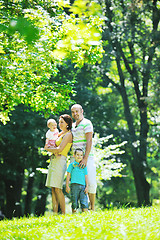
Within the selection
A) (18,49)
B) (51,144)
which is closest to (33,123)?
(18,49)

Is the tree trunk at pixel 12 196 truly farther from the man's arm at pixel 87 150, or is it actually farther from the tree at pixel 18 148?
the man's arm at pixel 87 150

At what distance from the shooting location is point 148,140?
17750 millimetres

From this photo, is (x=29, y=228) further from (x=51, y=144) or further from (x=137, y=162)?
(x=137, y=162)

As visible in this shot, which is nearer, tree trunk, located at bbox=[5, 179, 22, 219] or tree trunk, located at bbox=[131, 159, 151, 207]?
tree trunk, located at bbox=[131, 159, 151, 207]

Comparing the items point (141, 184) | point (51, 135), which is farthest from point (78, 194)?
point (141, 184)

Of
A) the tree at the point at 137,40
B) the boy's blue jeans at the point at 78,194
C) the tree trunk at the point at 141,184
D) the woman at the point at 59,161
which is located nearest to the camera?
the boy's blue jeans at the point at 78,194

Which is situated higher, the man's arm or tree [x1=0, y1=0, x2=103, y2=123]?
tree [x1=0, y1=0, x2=103, y2=123]

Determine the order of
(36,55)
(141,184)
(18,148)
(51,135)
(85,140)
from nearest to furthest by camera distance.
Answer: (85,140) → (51,135) → (36,55) → (141,184) → (18,148)

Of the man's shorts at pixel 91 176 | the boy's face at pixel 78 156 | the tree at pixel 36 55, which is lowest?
the man's shorts at pixel 91 176

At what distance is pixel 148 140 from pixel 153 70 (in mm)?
3381

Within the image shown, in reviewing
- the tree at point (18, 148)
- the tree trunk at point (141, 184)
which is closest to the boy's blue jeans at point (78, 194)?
the tree at point (18, 148)

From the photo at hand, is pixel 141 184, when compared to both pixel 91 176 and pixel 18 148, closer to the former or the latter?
pixel 18 148

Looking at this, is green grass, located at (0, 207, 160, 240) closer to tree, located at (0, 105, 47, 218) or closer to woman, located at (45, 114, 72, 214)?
woman, located at (45, 114, 72, 214)

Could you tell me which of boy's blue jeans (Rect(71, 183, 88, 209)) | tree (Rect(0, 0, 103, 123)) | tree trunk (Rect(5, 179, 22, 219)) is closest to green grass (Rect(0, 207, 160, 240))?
boy's blue jeans (Rect(71, 183, 88, 209))
